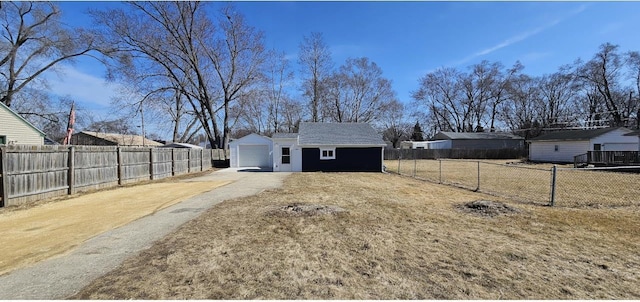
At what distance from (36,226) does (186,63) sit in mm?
24779

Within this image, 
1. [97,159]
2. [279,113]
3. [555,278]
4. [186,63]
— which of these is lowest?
[555,278]

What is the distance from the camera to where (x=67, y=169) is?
9508 mm

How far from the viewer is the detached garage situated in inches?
960

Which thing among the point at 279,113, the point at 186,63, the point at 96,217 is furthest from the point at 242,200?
the point at 279,113

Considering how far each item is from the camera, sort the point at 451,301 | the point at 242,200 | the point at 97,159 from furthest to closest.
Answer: the point at 97,159 < the point at 242,200 < the point at 451,301

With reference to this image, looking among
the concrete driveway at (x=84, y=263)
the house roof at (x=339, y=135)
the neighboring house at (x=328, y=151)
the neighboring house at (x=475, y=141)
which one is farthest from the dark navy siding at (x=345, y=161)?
the neighboring house at (x=475, y=141)

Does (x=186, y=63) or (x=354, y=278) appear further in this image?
(x=186, y=63)

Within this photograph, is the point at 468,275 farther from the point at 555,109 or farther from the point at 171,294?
the point at 555,109

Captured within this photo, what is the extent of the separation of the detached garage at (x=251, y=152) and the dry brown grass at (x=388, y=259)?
18.4 meters

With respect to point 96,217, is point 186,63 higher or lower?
higher

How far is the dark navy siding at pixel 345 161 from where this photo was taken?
64.5ft

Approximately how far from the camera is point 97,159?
10984mm

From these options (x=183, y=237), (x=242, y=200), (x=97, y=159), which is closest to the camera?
(x=183, y=237)

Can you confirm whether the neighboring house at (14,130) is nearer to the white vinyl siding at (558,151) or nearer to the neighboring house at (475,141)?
the white vinyl siding at (558,151)
